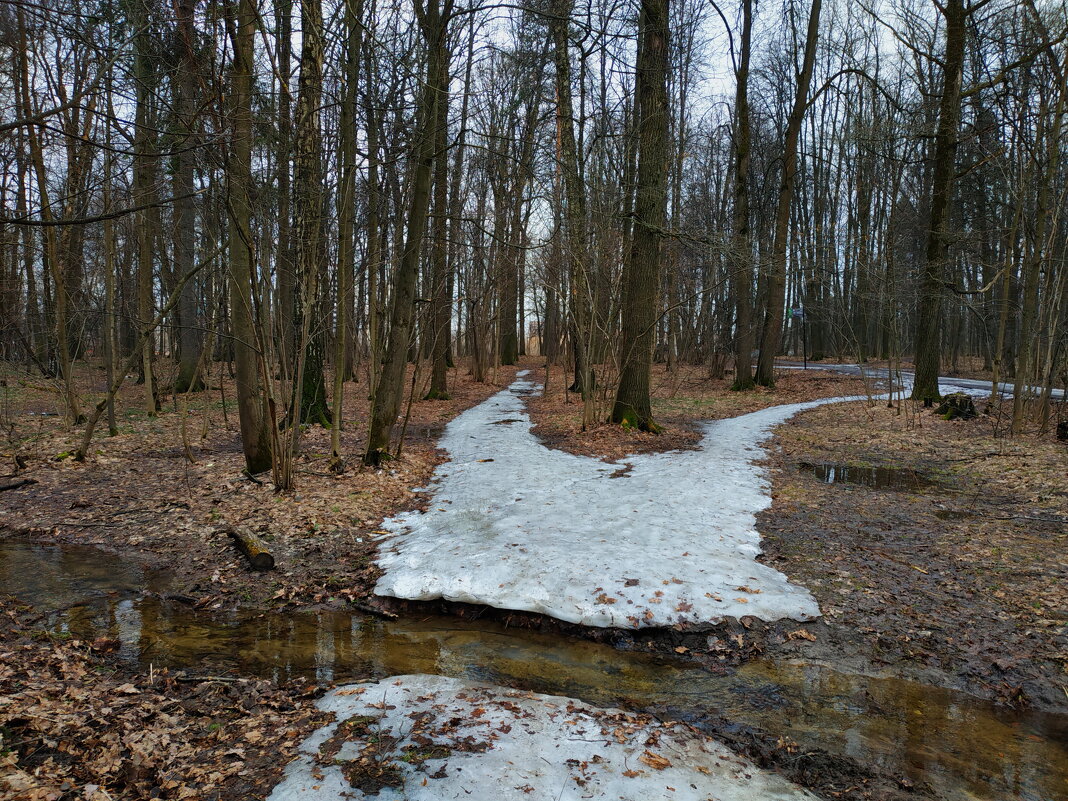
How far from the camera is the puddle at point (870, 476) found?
8406 mm

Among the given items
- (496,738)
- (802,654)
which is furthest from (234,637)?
(802,654)

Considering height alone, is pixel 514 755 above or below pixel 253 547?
below

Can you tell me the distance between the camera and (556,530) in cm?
638

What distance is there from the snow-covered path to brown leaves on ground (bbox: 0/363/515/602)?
52 centimetres

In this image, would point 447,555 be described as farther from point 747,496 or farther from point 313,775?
point 747,496

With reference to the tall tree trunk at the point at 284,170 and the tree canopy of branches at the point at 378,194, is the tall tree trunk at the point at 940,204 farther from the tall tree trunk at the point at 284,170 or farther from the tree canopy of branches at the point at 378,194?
the tall tree trunk at the point at 284,170

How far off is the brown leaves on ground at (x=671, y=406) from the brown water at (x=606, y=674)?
5.91 m

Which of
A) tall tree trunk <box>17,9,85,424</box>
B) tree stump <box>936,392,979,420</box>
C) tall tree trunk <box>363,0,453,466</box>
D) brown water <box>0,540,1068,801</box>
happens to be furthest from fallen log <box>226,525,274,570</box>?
tree stump <box>936,392,979,420</box>

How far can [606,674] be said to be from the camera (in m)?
4.10

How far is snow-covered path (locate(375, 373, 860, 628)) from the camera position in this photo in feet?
16.1

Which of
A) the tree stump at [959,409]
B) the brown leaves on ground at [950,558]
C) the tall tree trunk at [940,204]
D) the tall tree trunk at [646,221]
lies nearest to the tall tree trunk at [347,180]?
the tall tree trunk at [646,221]

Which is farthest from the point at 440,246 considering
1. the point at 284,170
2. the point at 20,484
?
the point at 20,484

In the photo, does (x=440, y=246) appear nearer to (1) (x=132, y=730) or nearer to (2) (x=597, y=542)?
(2) (x=597, y=542)

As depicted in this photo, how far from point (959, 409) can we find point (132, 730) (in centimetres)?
1479
